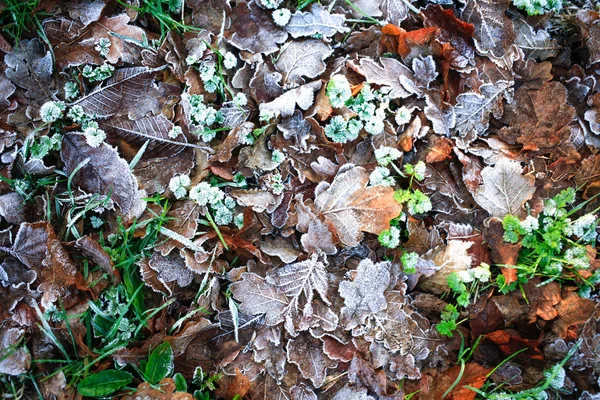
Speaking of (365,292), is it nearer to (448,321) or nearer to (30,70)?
(448,321)

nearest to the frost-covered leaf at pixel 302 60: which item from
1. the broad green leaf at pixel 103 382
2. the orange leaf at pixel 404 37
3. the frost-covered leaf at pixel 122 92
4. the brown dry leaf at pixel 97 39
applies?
the orange leaf at pixel 404 37

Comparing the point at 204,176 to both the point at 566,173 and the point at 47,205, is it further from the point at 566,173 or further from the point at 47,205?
the point at 566,173

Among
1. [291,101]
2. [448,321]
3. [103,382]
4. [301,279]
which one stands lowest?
[103,382]

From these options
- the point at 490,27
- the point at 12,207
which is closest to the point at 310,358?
the point at 12,207

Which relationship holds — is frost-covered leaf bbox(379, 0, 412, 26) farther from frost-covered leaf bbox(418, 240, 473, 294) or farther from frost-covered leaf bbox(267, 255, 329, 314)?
frost-covered leaf bbox(267, 255, 329, 314)

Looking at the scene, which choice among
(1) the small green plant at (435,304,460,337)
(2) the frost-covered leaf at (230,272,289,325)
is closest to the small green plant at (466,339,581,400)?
(1) the small green plant at (435,304,460,337)

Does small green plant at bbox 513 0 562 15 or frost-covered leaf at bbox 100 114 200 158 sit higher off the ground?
small green plant at bbox 513 0 562 15

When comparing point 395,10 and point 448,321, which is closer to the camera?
point 448,321
